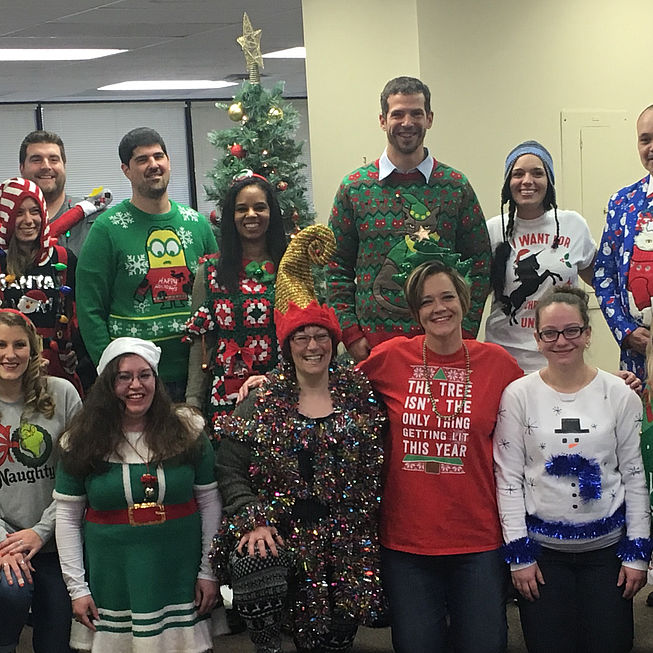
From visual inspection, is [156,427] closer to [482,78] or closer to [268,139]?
[268,139]

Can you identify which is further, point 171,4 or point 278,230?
point 171,4

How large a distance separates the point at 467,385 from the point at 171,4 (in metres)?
4.60

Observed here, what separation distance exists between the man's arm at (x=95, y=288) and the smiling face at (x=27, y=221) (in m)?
0.20

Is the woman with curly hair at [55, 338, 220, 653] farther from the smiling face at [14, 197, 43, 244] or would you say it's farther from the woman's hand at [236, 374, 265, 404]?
the smiling face at [14, 197, 43, 244]

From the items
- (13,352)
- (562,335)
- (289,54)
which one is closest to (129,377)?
(13,352)

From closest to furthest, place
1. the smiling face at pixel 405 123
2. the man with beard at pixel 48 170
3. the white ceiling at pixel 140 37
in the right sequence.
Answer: the smiling face at pixel 405 123 < the man with beard at pixel 48 170 < the white ceiling at pixel 140 37

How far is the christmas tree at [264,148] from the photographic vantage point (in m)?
5.17

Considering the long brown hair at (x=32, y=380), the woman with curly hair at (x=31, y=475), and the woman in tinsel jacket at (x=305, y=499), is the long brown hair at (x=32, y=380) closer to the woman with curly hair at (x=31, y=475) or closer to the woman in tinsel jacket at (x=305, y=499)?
the woman with curly hair at (x=31, y=475)

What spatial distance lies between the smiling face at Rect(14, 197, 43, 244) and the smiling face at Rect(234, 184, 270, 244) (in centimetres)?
77

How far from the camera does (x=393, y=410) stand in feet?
10.7

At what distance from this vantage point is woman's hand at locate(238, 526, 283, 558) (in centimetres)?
309

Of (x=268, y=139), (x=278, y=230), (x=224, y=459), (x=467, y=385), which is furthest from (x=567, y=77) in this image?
(x=224, y=459)

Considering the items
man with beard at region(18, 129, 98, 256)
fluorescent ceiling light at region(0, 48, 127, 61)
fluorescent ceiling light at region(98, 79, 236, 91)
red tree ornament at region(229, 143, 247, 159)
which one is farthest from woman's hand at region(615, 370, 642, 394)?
fluorescent ceiling light at region(98, 79, 236, 91)

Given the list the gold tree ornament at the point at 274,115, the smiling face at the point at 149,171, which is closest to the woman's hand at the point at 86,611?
the smiling face at the point at 149,171
